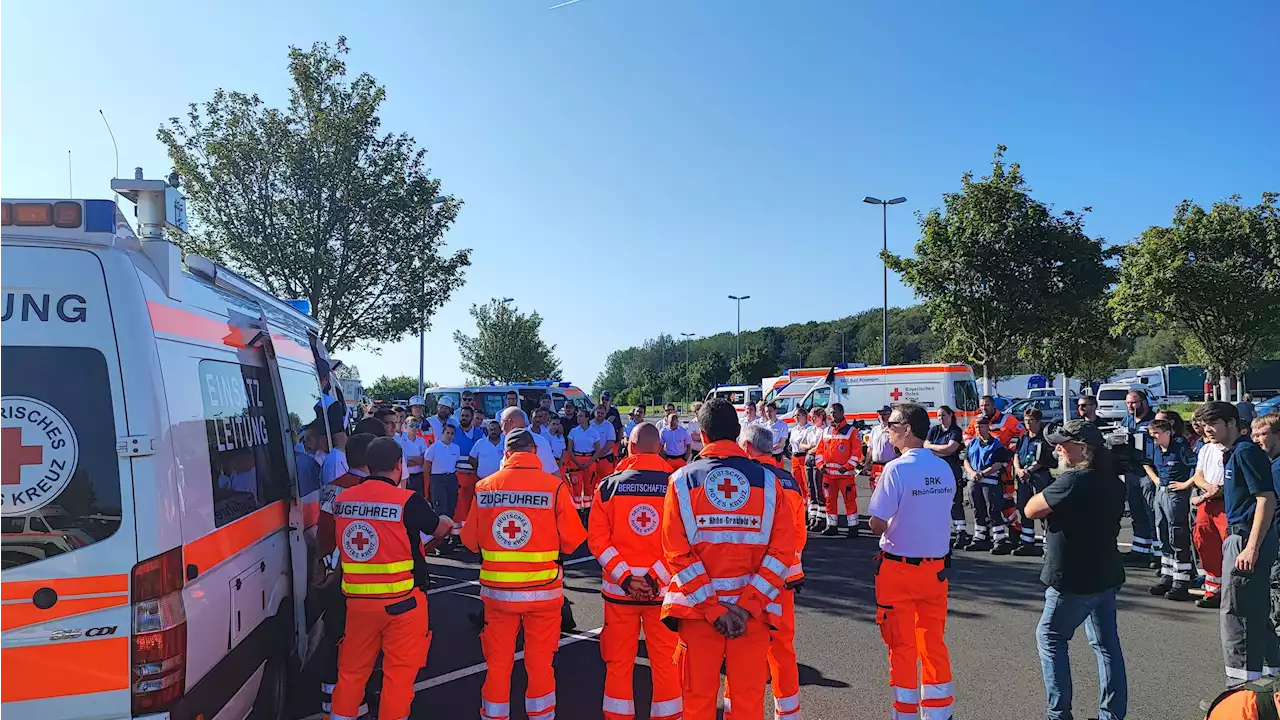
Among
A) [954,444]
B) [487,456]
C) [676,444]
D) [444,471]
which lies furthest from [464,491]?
[954,444]

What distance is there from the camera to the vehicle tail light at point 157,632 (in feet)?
8.96

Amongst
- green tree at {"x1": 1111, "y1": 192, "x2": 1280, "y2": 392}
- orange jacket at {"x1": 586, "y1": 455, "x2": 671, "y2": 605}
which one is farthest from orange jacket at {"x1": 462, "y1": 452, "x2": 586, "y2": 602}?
green tree at {"x1": 1111, "y1": 192, "x2": 1280, "y2": 392}

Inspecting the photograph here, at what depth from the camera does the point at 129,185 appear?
349 cm

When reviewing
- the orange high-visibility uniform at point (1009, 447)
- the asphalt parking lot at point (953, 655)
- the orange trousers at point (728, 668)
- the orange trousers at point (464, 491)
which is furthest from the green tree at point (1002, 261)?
the orange trousers at point (728, 668)

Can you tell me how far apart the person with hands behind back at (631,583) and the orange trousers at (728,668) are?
0.65 m

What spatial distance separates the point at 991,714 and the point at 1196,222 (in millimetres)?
22126

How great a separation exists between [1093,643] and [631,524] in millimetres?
2767

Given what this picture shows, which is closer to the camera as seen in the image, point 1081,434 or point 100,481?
point 100,481

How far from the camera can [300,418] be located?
229 inches

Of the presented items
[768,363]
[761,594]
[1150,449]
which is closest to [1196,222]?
[1150,449]

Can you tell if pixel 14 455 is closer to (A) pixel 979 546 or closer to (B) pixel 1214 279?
(A) pixel 979 546

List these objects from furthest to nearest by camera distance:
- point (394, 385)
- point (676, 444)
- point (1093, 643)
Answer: point (394, 385) → point (676, 444) → point (1093, 643)

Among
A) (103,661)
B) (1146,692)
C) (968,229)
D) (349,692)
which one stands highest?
(968,229)

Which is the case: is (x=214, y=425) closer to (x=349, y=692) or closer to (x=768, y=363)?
(x=349, y=692)
